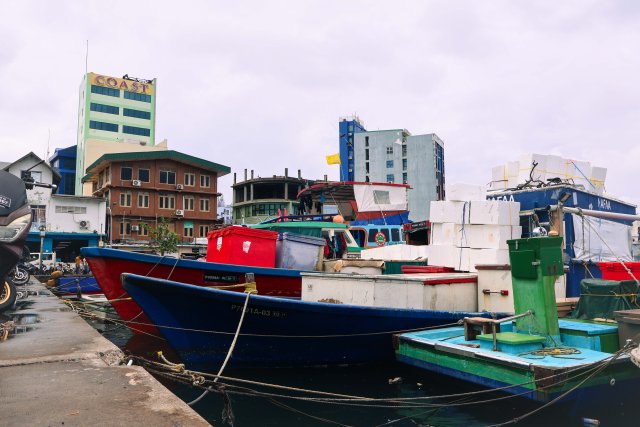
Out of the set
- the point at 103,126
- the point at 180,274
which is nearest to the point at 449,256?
the point at 180,274

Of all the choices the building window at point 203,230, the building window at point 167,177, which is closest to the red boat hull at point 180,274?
the building window at point 167,177

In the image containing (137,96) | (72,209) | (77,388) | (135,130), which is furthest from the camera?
(137,96)

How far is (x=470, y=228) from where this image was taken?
11305 mm

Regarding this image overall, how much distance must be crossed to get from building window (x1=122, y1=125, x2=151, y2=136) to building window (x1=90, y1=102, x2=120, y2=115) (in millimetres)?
2458

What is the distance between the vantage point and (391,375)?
28.0 ft

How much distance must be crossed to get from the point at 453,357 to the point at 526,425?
1.27m

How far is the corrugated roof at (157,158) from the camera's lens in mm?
42812

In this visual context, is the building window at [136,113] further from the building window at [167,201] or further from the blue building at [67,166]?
the building window at [167,201]

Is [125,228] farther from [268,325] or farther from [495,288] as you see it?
[495,288]

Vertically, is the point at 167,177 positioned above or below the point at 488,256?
above

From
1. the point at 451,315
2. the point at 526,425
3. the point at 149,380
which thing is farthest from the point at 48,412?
the point at 451,315

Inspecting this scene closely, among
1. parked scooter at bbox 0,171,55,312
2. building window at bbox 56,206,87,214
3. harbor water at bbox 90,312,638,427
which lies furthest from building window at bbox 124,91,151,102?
harbor water at bbox 90,312,638,427

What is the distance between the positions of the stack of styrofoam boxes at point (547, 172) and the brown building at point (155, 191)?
34.7 meters

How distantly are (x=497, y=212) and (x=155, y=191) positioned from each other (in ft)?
130
